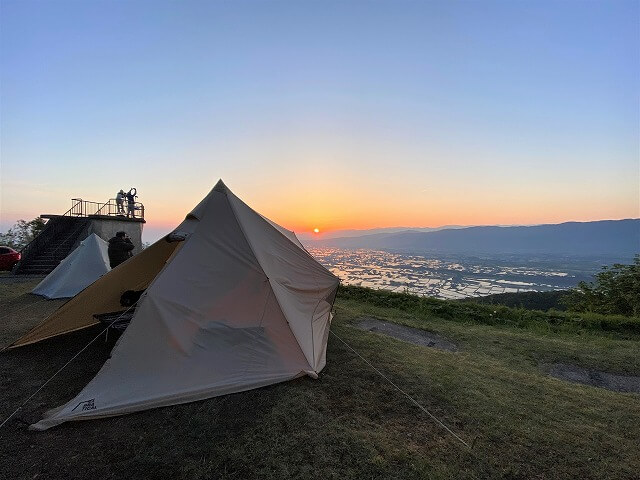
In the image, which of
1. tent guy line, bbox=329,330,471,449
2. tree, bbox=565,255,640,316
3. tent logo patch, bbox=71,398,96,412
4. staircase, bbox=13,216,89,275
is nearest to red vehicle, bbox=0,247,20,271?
staircase, bbox=13,216,89,275

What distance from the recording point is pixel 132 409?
12.2 feet

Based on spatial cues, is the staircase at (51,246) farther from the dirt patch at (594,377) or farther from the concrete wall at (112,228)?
the dirt patch at (594,377)

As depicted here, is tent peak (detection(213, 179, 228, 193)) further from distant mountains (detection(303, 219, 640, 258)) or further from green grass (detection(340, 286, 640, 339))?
distant mountains (detection(303, 219, 640, 258))

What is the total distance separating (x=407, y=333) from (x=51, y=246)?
2164 cm

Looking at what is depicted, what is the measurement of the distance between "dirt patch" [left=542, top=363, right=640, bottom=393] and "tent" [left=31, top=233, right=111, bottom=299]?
12.9 metres

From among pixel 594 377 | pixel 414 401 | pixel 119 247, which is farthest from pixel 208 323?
pixel 119 247

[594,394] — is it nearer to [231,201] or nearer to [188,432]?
[188,432]

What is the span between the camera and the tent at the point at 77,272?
10844mm

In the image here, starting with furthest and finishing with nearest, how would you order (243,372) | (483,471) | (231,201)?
(231,201), (243,372), (483,471)

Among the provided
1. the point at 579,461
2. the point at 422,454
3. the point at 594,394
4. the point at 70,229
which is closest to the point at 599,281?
the point at 594,394

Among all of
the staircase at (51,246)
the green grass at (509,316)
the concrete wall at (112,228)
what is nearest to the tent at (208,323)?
the green grass at (509,316)

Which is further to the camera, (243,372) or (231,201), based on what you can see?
(231,201)

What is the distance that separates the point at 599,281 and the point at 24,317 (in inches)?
791

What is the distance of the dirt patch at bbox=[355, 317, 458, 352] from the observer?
23.1 feet
